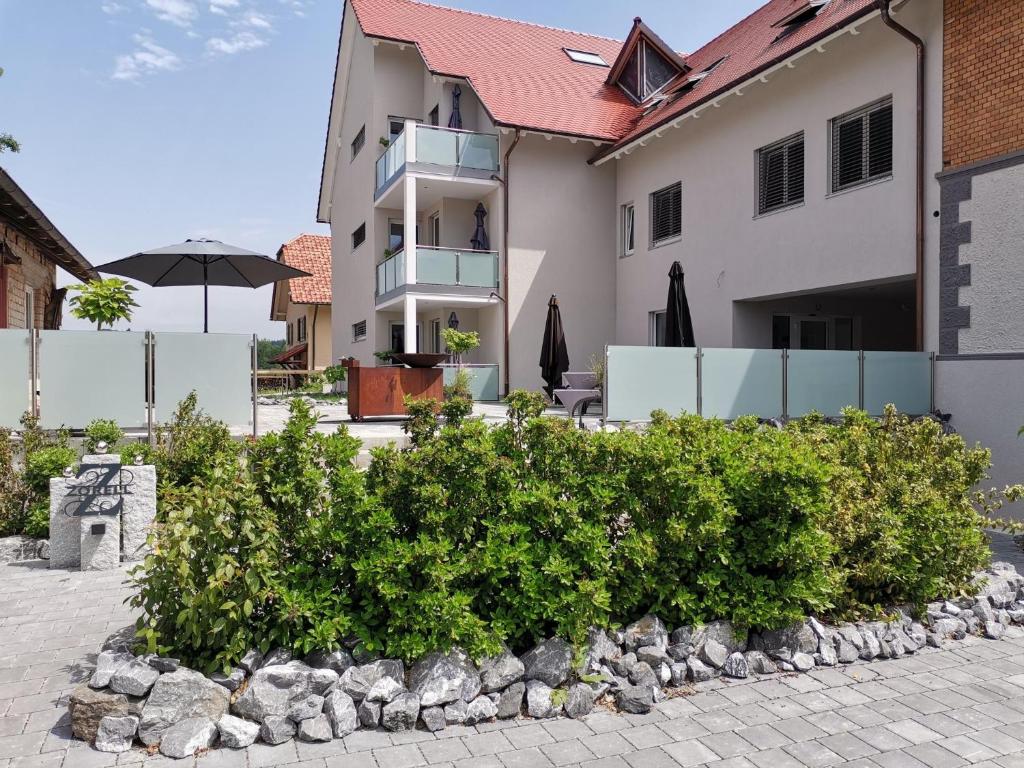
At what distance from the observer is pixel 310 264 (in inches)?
1316

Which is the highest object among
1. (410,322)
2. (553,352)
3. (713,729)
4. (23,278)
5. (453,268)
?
(453,268)

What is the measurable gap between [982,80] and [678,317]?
567cm

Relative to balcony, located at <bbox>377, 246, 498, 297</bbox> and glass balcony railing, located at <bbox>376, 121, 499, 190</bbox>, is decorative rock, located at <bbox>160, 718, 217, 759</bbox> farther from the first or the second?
glass balcony railing, located at <bbox>376, 121, 499, 190</bbox>

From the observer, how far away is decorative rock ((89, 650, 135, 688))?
11.3ft

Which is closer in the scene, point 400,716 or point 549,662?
point 400,716

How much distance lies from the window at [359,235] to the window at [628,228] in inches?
304

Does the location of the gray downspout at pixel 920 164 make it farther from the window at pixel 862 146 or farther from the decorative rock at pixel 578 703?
the decorative rock at pixel 578 703

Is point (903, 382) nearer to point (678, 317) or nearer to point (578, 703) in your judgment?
point (678, 317)

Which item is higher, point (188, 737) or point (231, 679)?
point (231, 679)

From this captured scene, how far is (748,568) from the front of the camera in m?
4.52

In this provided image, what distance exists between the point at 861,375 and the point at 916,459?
5177mm

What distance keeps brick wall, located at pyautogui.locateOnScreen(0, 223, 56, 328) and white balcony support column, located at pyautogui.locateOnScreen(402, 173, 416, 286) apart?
750cm

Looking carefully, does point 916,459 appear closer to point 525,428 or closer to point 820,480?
point 820,480

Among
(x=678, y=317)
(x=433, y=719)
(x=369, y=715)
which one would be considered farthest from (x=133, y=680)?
(x=678, y=317)
